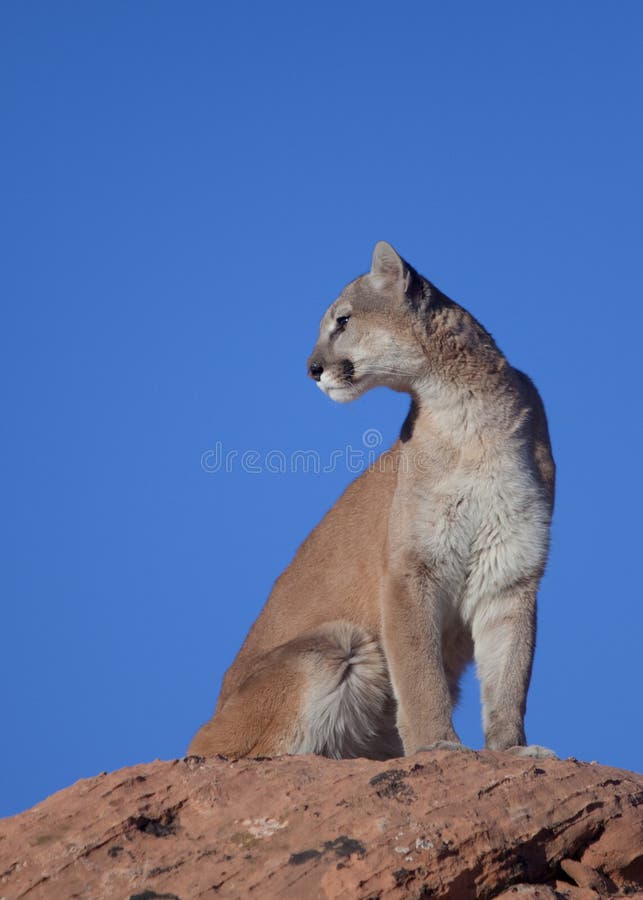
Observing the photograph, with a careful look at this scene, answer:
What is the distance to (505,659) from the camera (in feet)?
25.6

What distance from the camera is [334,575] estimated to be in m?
8.55

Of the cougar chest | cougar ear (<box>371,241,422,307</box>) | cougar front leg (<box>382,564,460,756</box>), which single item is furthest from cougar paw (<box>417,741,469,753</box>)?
cougar ear (<box>371,241,422,307</box>)

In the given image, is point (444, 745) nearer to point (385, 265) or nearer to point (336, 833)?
point (336, 833)

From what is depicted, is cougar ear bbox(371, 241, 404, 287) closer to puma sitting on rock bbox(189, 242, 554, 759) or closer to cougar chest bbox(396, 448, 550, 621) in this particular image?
puma sitting on rock bbox(189, 242, 554, 759)

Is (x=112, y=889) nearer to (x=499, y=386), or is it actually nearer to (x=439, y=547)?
(x=439, y=547)

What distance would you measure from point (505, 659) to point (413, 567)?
0.85 m

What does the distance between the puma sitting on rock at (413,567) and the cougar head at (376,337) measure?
0.01 metres

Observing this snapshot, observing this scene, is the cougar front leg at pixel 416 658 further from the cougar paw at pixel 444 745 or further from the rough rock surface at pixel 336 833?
the rough rock surface at pixel 336 833

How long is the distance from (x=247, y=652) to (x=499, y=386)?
2712mm

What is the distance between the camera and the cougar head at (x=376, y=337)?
842 cm

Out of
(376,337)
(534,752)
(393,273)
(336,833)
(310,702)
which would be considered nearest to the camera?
(336,833)

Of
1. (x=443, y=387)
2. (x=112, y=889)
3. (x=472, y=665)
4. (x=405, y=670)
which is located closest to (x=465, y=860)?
(x=112, y=889)

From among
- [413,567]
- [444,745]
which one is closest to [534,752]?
[444,745]

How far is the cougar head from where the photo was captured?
8422 mm
